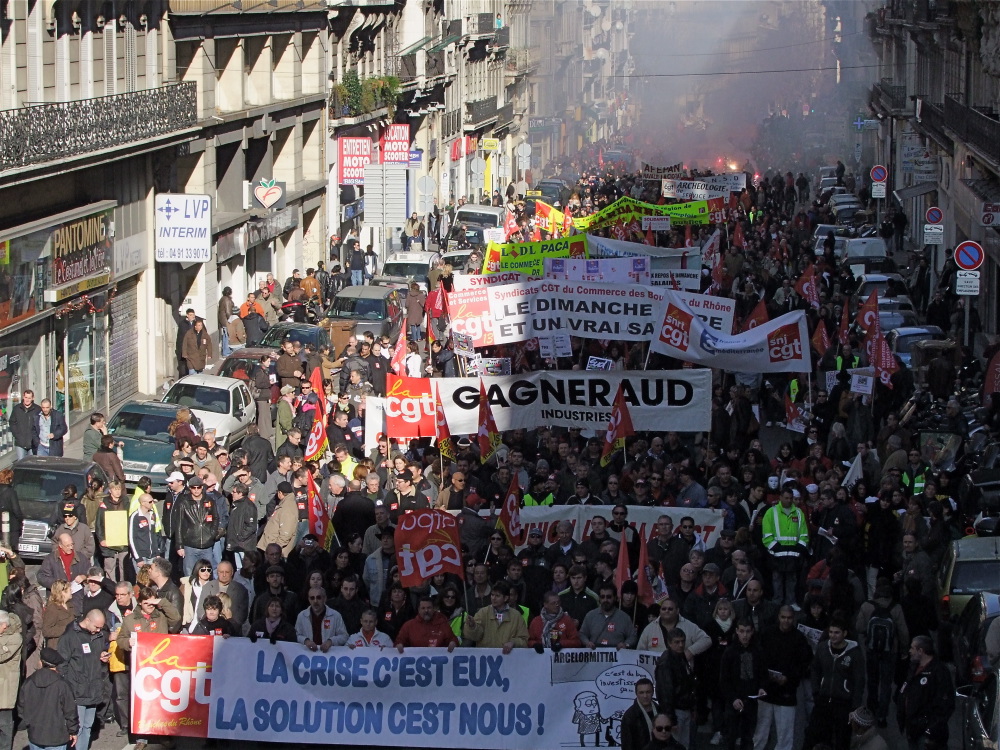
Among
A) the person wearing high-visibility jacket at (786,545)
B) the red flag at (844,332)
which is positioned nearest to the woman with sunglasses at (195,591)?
the person wearing high-visibility jacket at (786,545)

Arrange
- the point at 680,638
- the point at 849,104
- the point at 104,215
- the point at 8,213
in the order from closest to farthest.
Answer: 1. the point at 680,638
2. the point at 8,213
3. the point at 104,215
4. the point at 849,104

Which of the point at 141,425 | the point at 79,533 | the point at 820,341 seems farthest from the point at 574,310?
the point at 79,533

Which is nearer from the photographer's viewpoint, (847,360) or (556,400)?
(556,400)

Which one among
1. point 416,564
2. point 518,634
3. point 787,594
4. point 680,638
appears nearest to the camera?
point 680,638

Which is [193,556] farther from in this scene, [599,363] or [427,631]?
[599,363]

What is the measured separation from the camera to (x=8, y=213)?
24.2 meters

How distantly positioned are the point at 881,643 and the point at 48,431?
1231 cm

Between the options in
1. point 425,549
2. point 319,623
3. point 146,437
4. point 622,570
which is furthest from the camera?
point 146,437

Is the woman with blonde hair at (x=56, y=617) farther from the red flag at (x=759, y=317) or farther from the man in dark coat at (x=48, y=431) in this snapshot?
the red flag at (x=759, y=317)

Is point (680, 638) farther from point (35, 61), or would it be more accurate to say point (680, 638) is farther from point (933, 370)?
point (35, 61)

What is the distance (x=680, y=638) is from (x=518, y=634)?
1391mm

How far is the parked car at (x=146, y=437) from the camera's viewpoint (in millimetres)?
21016

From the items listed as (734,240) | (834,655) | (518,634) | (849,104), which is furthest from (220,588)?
(849,104)

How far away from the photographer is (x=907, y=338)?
1150 inches
